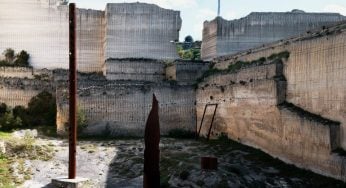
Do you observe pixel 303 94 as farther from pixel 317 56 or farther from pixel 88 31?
pixel 88 31

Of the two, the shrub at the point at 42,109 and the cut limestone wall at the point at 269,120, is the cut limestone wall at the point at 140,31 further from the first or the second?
the cut limestone wall at the point at 269,120

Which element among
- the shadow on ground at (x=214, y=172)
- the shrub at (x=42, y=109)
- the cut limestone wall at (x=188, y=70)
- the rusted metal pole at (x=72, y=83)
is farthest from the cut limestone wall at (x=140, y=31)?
the rusted metal pole at (x=72, y=83)

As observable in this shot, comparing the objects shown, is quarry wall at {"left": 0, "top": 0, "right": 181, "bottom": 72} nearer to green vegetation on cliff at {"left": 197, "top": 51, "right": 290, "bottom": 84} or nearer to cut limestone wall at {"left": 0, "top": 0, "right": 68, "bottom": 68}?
cut limestone wall at {"left": 0, "top": 0, "right": 68, "bottom": 68}

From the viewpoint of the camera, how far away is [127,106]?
19969 mm

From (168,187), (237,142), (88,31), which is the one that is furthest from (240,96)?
(88,31)

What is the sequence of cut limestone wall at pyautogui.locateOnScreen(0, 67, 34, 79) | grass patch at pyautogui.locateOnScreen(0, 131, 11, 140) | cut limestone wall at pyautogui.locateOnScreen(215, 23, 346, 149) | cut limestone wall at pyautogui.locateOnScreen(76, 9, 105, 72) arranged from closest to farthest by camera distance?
1. cut limestone wall at pyautogui.locateOnScreen(215, 23, 346, 149)
2. grass patch at pyautogui.locateOnScreen(0, 131, 11, 140)
3. cut limestone wall at pyautogui.locateOnScreen(0, 67, 34, 79)
4. cut limestone wall at pyautogui.locateOnScreen(76, 9, 105, 72)

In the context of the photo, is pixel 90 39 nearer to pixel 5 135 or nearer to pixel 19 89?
pixel 19 89

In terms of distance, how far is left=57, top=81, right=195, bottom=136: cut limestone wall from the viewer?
19.6m

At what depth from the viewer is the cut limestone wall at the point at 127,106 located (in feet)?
64.2

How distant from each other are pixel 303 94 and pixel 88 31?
1337cm

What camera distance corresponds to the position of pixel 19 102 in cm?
2108

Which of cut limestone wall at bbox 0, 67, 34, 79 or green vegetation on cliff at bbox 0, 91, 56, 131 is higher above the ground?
cut limestone wall at bbox 0, 67, 34, 79

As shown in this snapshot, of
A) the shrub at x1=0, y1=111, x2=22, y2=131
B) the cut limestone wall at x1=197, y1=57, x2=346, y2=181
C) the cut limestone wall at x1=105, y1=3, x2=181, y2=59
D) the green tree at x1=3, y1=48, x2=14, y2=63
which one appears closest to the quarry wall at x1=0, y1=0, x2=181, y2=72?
the cut limestone wall at x1=105, y1=3, x2=181, y2=59

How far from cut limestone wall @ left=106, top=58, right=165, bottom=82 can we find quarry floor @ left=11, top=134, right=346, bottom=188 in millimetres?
4306
